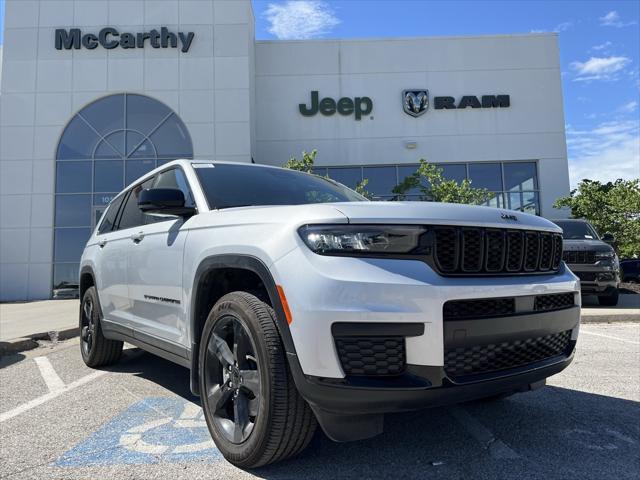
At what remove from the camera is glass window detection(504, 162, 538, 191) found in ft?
60.2

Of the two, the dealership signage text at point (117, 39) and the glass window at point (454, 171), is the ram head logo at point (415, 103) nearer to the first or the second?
the glass window at point (454, 171)

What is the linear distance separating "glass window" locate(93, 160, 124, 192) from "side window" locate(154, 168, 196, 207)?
13.4 metres

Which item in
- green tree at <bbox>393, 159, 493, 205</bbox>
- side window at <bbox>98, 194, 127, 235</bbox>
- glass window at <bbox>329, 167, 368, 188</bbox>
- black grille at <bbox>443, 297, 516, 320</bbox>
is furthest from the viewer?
glass window at <bbox>329, 167, 368, 188</bbox>

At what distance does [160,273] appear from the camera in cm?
316

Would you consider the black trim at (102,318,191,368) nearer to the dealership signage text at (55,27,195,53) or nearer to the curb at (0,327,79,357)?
the curb at (0,327,79,357)

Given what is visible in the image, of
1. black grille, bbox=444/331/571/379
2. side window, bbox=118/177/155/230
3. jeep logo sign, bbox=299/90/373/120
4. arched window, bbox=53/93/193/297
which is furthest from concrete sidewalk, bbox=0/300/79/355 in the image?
jeep logo sign, bbox=299/90/373/120

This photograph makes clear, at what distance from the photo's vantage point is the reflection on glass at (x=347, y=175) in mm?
18078

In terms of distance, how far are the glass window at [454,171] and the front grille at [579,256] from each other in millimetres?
9889

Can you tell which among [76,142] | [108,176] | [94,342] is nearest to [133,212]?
[94,342]

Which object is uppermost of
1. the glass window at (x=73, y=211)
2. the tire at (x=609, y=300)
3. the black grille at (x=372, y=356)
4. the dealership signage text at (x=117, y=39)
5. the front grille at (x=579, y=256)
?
the dealership signage text at (x=117, y=39)

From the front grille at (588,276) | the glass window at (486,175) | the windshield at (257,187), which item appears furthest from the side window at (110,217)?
the glass window at (486,175)

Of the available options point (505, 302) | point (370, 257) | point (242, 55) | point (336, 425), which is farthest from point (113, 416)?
point (242, 55)

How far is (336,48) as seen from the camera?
18422mm

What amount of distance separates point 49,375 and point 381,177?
15.2m
